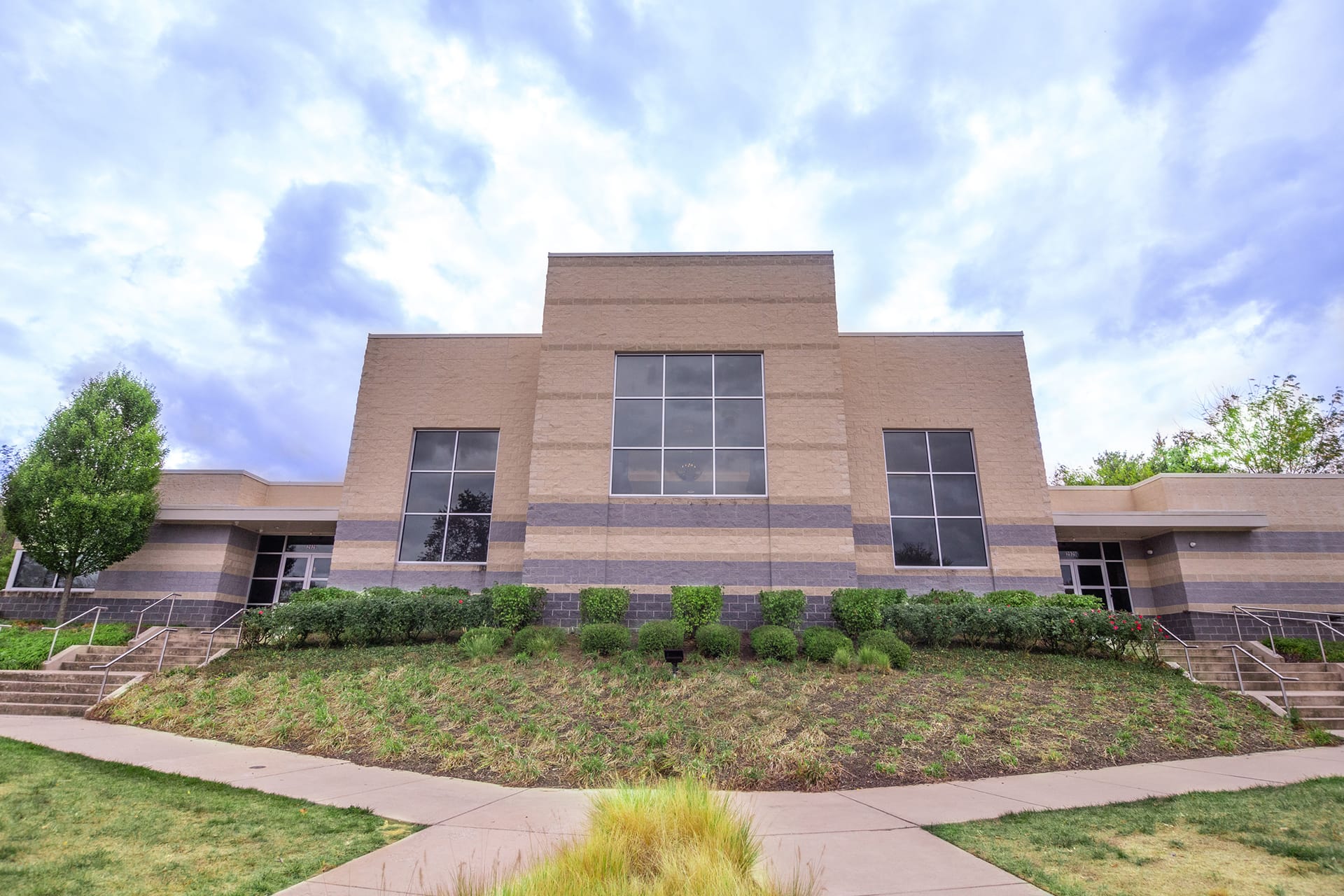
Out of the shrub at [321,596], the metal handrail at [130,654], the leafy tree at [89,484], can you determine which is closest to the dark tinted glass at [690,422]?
the shrub at [321,596]

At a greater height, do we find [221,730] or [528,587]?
[528,587]

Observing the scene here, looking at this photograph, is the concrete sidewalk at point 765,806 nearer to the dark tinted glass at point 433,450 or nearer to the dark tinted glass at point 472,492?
the dark tinted glass at point 472,492

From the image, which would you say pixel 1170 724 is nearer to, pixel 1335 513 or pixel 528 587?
pixel 528 587

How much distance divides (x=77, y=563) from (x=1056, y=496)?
27603 millimetres

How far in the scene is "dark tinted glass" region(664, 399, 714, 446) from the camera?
1564 centimetres

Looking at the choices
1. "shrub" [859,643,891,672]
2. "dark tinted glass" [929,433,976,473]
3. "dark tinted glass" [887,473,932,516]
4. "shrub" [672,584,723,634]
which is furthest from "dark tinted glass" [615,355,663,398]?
"shrub" [859,643,891,672]

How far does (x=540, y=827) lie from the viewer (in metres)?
5.46

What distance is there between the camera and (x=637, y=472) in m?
15.5

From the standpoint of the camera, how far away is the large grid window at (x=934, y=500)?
16453mm

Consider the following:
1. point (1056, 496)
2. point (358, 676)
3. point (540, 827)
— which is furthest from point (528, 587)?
point (1056, 496)

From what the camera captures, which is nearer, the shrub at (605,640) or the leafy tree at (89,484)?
the shrub at (605,640)

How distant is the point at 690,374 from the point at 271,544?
14507mm

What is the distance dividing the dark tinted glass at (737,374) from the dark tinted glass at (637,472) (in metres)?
2.30

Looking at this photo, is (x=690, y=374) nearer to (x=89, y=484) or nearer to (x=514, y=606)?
(x=514, y=606)
